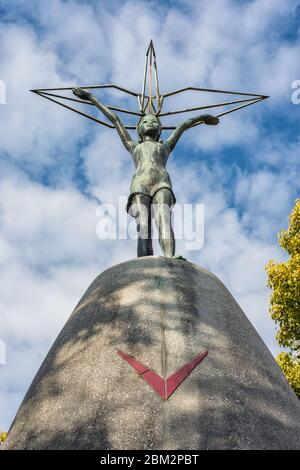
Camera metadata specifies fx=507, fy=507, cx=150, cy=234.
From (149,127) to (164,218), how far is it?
6.05ft

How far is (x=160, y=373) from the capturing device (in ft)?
13.8

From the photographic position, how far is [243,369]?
445cm

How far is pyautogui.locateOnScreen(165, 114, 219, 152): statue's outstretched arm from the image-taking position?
26.1ft

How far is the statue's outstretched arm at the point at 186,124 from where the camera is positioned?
26.1ft

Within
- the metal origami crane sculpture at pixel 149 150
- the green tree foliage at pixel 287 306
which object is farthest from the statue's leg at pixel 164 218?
the green tree foliage at pixel 287 306

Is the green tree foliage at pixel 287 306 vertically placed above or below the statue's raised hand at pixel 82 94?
below

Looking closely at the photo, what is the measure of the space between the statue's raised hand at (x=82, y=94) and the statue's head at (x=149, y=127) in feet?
3.51

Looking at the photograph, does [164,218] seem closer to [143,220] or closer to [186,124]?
[143,220]

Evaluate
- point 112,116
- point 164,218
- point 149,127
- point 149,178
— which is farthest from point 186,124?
point 164,218

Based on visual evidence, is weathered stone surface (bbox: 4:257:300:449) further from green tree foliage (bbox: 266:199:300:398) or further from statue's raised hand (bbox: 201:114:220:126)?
green tree foliage (bbox: 266:199:300:398)

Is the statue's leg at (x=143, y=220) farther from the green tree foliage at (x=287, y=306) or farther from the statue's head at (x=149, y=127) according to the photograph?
the green tree foliage at (x=287, y=306)

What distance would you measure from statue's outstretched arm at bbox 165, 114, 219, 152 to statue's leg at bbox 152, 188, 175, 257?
1336mm

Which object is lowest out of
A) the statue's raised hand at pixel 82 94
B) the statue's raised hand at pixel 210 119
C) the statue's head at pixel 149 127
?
the statue's head at pixel 149 127
